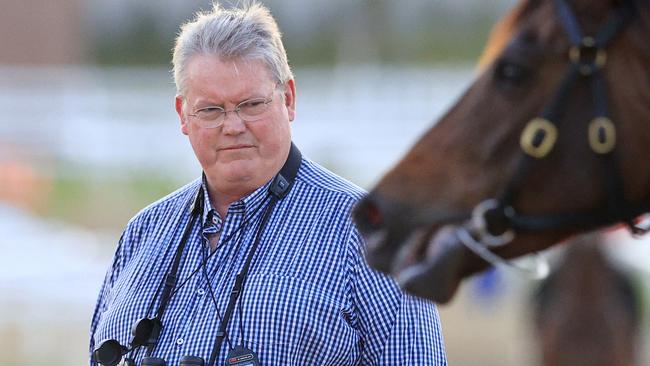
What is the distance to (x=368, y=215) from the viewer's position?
245cm

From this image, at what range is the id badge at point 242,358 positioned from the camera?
295cm

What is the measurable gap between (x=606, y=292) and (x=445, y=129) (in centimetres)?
204

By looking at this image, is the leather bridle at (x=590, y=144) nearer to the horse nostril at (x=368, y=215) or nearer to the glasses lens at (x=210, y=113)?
the horse nostril at (x=368, y=215)

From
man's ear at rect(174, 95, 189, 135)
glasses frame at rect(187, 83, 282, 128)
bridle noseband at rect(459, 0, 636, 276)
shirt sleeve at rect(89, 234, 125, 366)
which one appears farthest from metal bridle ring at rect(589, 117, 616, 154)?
shirt sleeve at rect(89, 234, 125, 366)

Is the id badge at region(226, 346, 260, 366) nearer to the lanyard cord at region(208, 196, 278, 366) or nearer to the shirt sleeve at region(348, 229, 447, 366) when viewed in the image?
the lanyard cord at region(208, 196, 278, 366)

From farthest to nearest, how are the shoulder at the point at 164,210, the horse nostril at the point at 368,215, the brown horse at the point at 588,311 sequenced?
the brown horse at the point at 588,311
the shoulder at the point at 164,210
the horse nostril at the point at 368,215

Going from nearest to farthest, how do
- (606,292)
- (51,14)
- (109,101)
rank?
(606,292) < (109,101) < (51,14)

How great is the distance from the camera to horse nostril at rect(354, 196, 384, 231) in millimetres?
2430

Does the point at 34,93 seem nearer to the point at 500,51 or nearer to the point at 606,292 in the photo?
the point at 606,292

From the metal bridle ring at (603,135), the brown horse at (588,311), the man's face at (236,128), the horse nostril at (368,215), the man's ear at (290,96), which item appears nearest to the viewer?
the metal bridle ring at (603,135)

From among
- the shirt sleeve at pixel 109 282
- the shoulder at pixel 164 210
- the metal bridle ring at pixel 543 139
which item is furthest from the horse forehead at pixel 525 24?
the shirt sleeve at pixel 109 282

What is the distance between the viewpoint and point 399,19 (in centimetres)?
2214

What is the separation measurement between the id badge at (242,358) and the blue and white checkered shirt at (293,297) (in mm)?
31

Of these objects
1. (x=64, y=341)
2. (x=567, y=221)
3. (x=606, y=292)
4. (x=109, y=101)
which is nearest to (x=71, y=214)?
(x=109, y=101)
